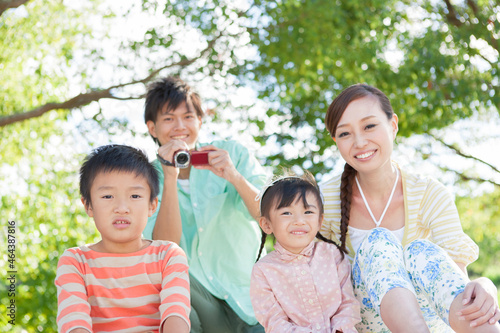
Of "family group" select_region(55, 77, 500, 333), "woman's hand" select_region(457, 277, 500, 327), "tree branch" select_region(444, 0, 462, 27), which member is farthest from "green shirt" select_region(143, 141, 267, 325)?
"tree branch" select_region(444, 0, 462, 27)

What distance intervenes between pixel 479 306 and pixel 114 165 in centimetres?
154

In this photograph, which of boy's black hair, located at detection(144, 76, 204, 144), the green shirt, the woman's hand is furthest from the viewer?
boy's black hair, located at detection(144, 76, 204, 144)

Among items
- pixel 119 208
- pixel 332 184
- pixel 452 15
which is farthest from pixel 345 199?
pixel 452 15

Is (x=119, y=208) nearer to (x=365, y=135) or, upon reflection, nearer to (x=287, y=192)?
(x=287, y=192)

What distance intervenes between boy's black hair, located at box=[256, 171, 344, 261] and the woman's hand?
2.47 feet

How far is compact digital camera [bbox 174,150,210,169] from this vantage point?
2.96 m

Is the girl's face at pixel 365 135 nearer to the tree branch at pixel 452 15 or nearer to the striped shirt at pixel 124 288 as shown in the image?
the striped shirt at pixel 124 288

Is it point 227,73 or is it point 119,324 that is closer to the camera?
point 119,324

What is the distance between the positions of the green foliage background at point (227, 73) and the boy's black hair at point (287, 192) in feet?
16.5

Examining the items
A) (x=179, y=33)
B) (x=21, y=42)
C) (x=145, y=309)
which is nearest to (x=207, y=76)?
(x=179, y=33)

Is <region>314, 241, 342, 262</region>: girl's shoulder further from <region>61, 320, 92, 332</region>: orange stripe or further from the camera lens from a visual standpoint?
<region>61, 320, 92, 332</region>: orange stripe

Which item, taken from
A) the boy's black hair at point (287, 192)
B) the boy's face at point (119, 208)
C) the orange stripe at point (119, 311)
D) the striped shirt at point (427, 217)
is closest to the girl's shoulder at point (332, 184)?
the striped shirt at point (427, 217)

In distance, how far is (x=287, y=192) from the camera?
260 cm

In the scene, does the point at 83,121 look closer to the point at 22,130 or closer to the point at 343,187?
the point at 22,130
